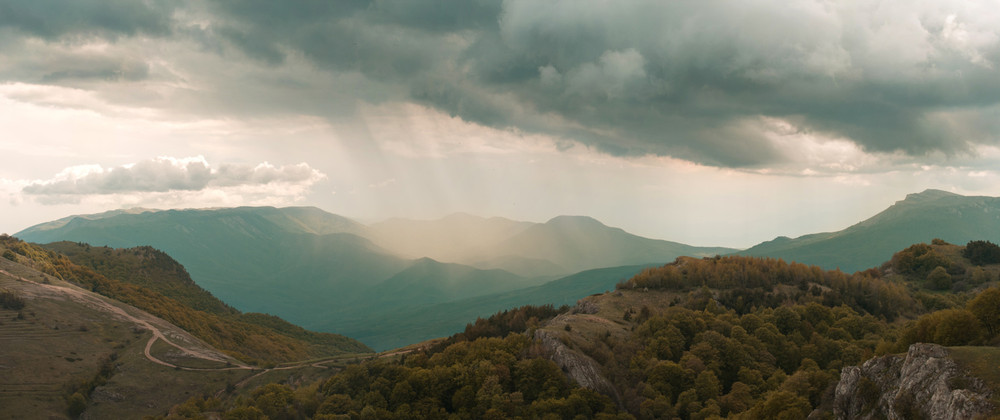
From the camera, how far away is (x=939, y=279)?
609ft

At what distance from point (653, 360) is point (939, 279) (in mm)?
147827

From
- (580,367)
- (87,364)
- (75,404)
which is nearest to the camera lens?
(580,367)

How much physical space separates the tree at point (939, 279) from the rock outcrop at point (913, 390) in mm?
169948

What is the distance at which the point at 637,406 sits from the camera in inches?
3851

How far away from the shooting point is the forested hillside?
81131 millimetres

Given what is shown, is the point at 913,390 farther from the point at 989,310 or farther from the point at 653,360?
the point at 653,360

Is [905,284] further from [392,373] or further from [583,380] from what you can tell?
[392,373]

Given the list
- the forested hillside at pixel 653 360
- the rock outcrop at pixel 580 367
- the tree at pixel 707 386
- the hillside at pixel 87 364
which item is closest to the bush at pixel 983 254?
the forested hillside at pixel 653 360

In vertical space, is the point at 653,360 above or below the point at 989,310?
below

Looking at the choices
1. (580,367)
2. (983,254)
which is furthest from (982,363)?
(983,254)

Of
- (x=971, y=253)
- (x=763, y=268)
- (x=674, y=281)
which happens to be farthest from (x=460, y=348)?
(x=971, y=253)

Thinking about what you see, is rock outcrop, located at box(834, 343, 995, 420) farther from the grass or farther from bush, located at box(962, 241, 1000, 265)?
bush, located at box(962, 241, 1000, 265)

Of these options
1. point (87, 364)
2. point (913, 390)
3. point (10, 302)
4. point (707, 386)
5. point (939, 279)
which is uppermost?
point (939, 279)

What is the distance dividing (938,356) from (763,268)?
511ft
